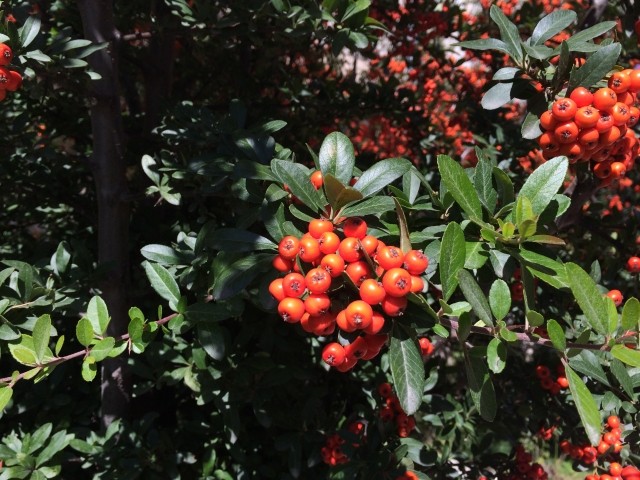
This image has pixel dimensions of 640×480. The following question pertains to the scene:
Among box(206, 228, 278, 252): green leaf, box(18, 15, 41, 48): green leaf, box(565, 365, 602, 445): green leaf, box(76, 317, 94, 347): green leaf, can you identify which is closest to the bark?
box(18, 15, 41, 48): green leaf

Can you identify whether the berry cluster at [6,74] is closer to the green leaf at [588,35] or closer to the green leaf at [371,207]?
the green leaf at [371,207]

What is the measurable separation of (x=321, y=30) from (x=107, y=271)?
117 cm

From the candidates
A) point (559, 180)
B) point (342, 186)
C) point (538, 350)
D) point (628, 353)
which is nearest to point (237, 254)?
point (342, 186)

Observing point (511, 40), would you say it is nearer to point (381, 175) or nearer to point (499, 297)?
point (381, 175)

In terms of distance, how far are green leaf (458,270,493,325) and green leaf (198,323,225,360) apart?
0.68m

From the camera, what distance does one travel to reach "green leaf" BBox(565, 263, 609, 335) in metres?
1.10

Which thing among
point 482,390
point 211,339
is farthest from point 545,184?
point 211,339

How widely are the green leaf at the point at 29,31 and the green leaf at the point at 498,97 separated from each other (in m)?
1.35

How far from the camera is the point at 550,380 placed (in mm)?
2555

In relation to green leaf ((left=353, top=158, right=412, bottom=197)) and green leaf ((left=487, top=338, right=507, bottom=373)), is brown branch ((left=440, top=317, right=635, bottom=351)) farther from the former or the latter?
green leaf ((left=353, top=158, right=412, bottom=197))

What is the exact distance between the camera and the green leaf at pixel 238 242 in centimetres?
132

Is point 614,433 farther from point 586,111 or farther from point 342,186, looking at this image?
point 342,186

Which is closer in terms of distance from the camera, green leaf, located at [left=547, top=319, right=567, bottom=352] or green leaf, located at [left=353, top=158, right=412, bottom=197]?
green leaf, located at [left=547, top=319, right=567, bottom=352]

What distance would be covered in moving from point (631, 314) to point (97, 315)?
1.30m
